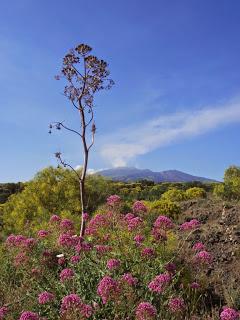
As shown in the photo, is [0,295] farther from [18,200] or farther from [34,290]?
[18,200]

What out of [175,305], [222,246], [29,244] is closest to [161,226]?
[29,244]

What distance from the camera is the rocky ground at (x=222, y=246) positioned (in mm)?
8453

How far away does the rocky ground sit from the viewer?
27.7 ft

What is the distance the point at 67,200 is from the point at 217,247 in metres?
10.8

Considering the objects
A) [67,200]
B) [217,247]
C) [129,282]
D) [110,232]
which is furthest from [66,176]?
[129,282]

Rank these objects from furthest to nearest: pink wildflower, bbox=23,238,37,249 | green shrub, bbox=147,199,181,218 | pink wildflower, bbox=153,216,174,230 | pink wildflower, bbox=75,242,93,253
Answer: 1. green shrub, bbox=147,199,181,218
2. pink wildflower, bbox=153,216,174,230
3. pink wildflower, bbox=23,238,37,249
4. pink wildflower, bbox=75,242,93,253

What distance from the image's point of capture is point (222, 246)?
10.7m

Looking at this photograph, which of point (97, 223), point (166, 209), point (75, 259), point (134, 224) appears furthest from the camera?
point (166, 209)

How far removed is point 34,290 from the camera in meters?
6.55

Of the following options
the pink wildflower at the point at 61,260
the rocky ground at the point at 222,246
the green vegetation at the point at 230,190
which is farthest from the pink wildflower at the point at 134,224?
the green vegetation at the point at 230,190

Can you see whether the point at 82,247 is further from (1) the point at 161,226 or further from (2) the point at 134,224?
(1) the point at 161,226

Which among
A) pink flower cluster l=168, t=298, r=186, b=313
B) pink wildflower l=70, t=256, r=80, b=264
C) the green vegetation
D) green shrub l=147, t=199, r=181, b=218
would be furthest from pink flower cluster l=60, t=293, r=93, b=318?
the green vegetation

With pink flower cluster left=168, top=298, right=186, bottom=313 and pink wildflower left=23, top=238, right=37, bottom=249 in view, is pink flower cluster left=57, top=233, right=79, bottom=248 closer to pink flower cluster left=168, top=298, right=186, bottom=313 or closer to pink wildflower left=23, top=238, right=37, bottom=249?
pink wildflower left=23, top=238, right=37, bottom=249

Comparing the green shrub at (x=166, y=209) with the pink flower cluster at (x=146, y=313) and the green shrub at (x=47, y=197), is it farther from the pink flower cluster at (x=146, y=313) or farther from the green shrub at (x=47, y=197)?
the pink flower cluster at (x=146, y=313)
